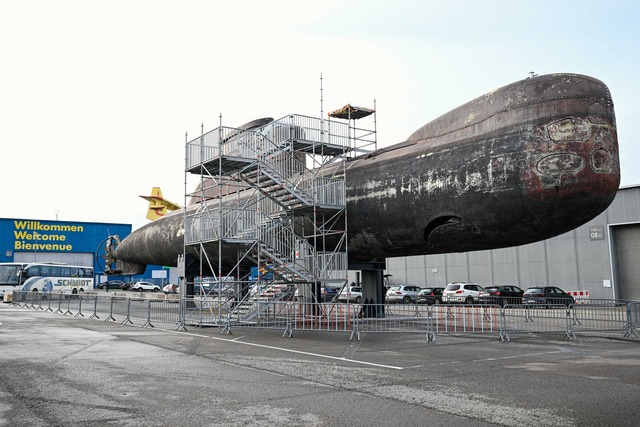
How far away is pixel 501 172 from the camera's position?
1328cm

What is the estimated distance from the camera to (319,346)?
13641 millimetres

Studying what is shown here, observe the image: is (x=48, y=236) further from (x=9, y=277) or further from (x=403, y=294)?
(x=403, y=294)

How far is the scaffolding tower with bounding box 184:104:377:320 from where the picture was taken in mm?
17703

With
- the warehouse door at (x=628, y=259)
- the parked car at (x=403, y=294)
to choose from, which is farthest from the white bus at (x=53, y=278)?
the warehouse door at (x=628, y=259)

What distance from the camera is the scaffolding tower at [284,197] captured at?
697 inches

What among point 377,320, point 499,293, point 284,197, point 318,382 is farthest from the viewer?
point 499,293

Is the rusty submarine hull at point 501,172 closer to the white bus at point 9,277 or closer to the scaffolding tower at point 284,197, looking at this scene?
the scaffolding tower at point 284,197

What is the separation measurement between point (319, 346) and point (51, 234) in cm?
6187

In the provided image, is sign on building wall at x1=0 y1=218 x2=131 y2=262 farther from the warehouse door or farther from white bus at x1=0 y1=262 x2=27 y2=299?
the warehouse door

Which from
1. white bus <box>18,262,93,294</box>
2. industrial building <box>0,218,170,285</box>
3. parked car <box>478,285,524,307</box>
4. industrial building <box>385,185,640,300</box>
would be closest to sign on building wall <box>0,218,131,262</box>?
industrial building <box>0,218,170,285</box>

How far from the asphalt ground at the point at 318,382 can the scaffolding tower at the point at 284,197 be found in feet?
12.4

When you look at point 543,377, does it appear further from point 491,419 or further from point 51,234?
point 51,234

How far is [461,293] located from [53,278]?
112 ft

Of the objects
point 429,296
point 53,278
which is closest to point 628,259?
point 429,296
